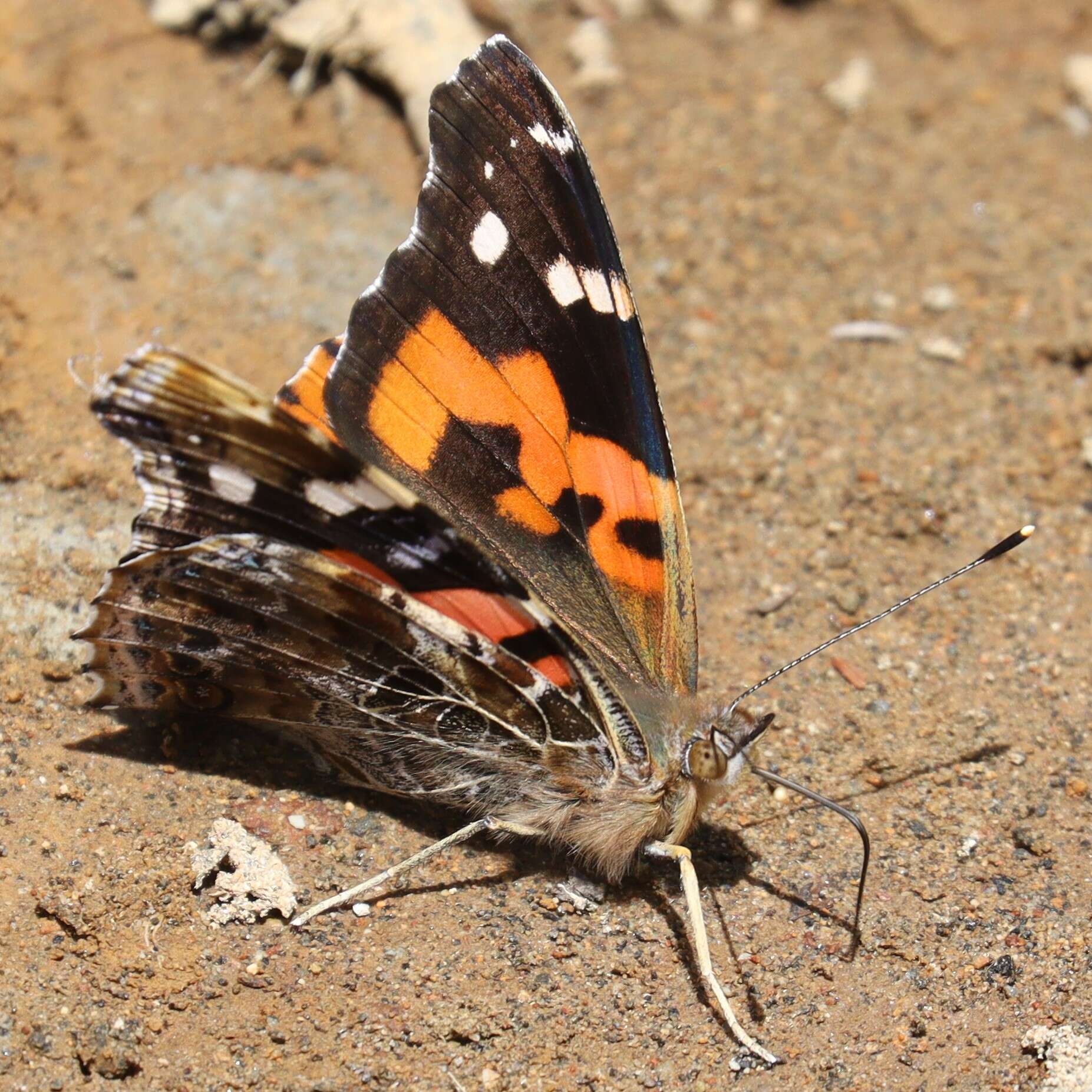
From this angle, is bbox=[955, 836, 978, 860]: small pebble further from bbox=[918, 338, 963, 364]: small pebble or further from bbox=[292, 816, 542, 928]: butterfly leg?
bbox=[918, 338, 963, 364]: small pebble

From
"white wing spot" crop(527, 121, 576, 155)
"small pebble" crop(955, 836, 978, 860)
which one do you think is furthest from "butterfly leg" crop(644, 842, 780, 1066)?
"white wing spot" crop(527, 121, 576, 155)

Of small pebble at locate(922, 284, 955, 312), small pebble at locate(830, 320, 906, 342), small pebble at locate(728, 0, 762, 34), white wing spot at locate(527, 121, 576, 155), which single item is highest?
small pebble at locate(728, 0, 762, 34)

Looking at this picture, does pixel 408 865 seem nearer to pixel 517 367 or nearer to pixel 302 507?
pixel 302 507

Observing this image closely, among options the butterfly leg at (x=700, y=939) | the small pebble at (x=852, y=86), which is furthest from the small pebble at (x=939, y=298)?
the butterfly leg at (x=700, y=939)

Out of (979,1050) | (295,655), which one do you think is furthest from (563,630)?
(979,1050)

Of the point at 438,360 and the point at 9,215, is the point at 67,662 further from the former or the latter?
the point at 9,215
